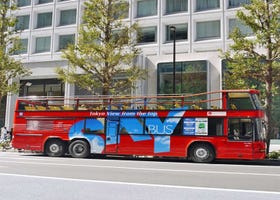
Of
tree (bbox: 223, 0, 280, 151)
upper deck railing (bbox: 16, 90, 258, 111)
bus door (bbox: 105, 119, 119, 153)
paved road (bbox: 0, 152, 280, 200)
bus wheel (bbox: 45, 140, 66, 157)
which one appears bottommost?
paved road (bbox: 0, 152, 280, 200)

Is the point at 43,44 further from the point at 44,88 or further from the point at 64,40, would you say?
the point at 44,88

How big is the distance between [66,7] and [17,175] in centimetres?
2947

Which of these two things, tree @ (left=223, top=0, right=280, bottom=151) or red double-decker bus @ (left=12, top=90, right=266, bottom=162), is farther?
tree @ (left=223, top=0, right=280, bottom=151)

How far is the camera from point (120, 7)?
22.5 metres

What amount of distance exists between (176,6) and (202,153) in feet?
68.8

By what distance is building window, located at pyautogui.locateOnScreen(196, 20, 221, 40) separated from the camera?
103ft

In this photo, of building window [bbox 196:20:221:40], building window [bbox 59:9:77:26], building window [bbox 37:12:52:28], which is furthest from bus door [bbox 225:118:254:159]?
building window [bbox 37:12:52:28]

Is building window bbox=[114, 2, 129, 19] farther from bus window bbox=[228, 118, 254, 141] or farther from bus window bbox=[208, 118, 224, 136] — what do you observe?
bus window bbox=[228, 118, 254, 141]

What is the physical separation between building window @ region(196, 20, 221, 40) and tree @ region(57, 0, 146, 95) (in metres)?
11.0

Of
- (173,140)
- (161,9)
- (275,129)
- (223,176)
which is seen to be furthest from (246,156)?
(161,9)

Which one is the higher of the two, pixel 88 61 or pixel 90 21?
pixel 90 21

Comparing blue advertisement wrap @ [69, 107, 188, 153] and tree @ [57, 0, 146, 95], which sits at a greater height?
tree @ [57, 0, 146, 95]

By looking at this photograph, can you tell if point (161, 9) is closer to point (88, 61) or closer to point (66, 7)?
point (66, 7)

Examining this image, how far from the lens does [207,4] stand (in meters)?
32.1
